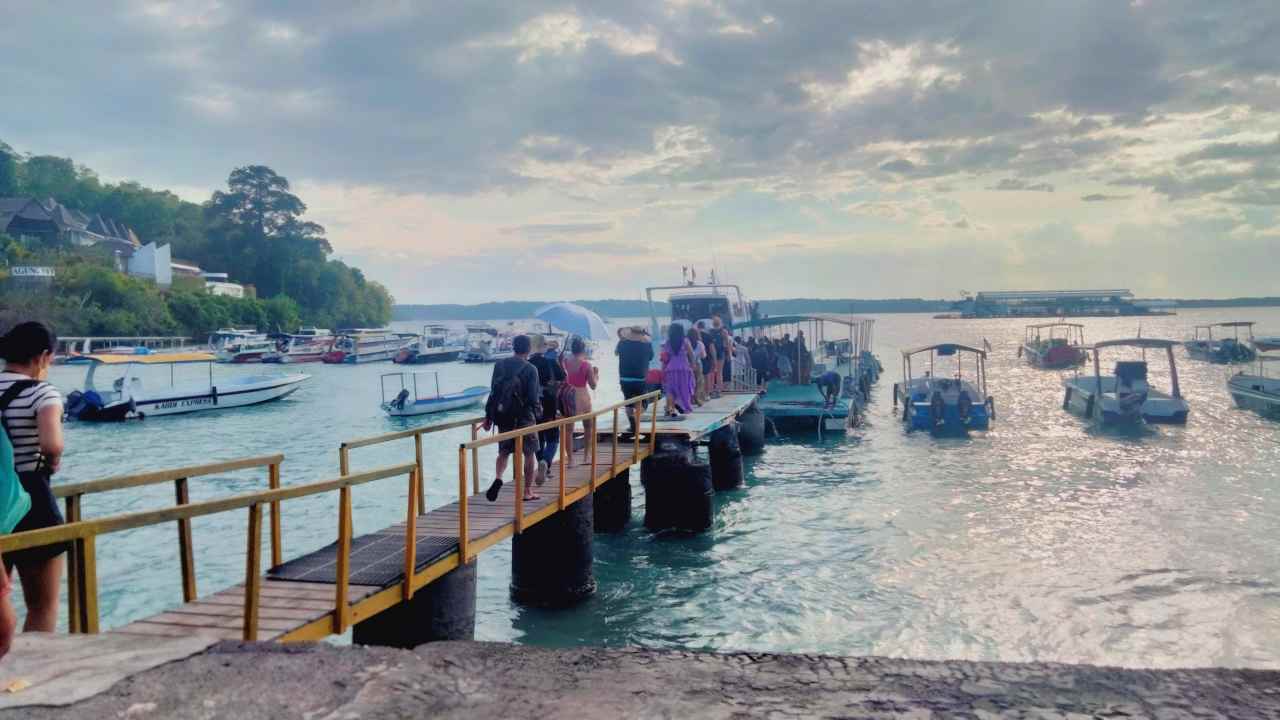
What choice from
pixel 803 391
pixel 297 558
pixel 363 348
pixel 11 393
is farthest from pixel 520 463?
pixel 363 348

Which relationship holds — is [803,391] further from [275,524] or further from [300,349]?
[300,349]

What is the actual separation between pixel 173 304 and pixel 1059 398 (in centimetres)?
9070

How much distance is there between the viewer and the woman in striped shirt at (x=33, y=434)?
4.80 meters

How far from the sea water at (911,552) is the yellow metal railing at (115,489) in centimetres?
435

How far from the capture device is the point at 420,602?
299 inches

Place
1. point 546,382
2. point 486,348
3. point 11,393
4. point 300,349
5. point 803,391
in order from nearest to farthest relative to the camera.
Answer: point 11,393 → point 546,382 → point 803,391 → point 300,349 → point 486,348

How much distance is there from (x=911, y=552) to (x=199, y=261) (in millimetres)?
134933

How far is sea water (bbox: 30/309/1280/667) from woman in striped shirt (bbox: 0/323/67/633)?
6.18 meters

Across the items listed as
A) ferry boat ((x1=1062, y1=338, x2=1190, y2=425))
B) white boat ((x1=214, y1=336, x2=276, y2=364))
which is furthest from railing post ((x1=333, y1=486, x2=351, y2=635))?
white boat ((x1=214, y1=336, x2=276, y2=364))

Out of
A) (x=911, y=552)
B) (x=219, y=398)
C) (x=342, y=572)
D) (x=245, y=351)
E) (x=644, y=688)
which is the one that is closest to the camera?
(x=644, y=688)

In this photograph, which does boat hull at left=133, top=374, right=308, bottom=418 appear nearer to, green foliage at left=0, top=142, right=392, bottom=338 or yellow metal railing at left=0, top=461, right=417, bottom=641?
yellow metal railing at left=0, top=461, right=417, bottom=641

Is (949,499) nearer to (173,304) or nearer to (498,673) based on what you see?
(498,673)

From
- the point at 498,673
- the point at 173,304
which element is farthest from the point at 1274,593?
the point at 173,304

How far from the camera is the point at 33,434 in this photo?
190 inches
